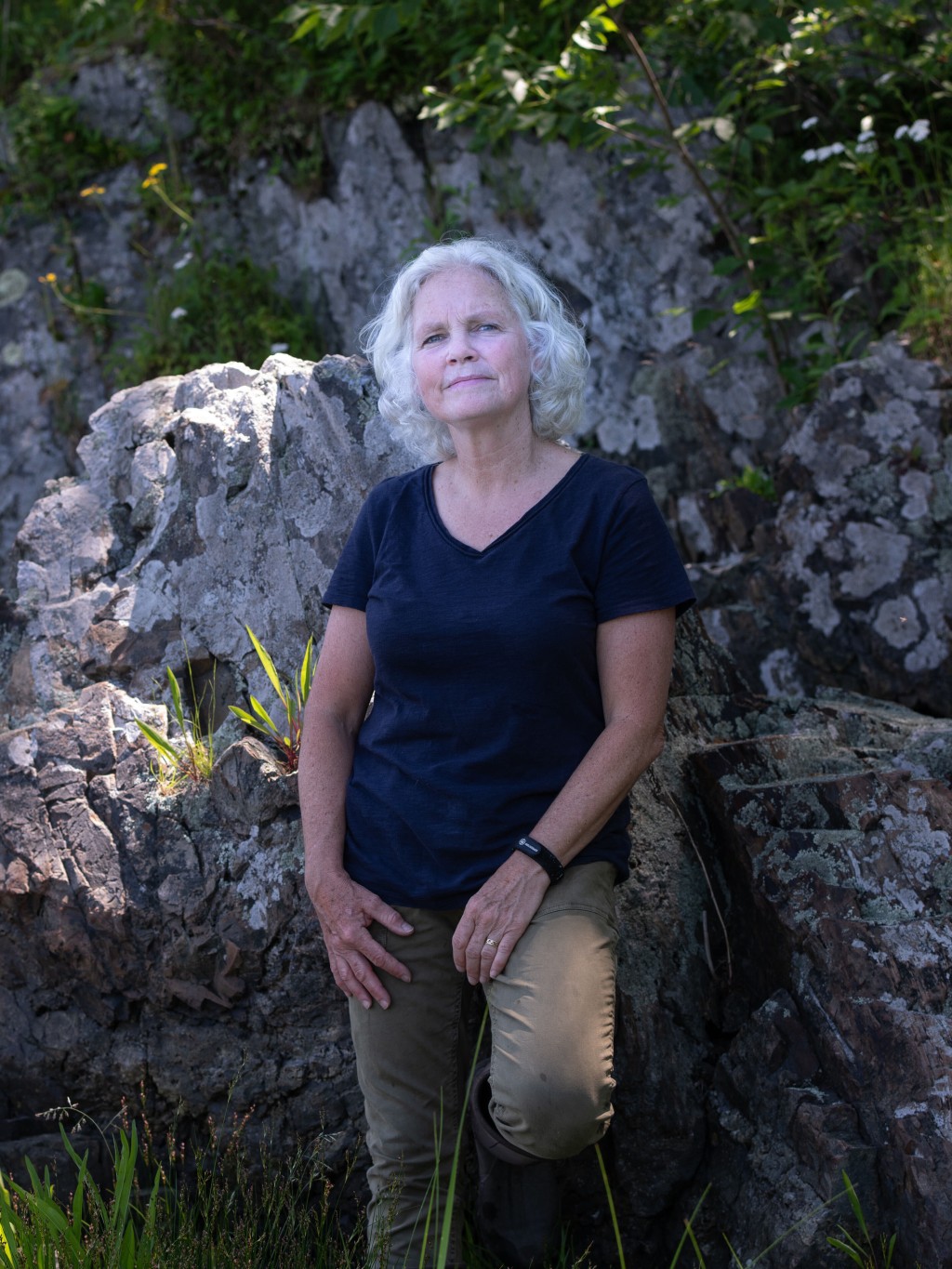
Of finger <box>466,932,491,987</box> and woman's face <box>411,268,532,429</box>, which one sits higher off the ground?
woman's face <box>411,268,532,429</box>

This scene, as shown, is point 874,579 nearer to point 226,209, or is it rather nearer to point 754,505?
point 754,505

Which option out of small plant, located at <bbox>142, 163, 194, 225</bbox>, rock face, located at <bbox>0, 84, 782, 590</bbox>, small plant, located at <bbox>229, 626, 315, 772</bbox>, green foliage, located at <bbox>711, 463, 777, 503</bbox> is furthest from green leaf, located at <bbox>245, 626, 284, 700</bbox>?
small plant, located at <bbox>142, 163, 194, 225</bbox>

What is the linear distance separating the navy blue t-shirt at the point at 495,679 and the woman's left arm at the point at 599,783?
5 centimetres

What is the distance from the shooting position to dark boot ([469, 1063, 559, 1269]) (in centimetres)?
260

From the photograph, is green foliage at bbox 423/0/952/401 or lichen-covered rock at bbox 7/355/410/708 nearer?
lichen-covered rock at bbox 7/355/410/708

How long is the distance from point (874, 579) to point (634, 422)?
1.84 metres

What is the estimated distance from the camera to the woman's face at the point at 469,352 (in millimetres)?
2654

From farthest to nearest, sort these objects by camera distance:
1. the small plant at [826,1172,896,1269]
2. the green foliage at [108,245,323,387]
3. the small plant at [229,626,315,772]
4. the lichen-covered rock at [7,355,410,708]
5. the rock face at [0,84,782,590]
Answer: the green foliage at [108,245,323,387] → the rock face at [0,84,782,590] → the lichen-covered rock at [7,355,410,708] → the small plant at [229,626,315,772] → the small plant at [826,1172,896,1269]

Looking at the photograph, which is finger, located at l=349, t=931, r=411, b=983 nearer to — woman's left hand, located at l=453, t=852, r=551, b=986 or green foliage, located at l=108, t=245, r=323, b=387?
woman's left hand, located at l=453, t=852, r=551, b=986

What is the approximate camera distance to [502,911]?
2.38m

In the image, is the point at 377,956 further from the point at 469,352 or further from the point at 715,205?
the point at 715,205

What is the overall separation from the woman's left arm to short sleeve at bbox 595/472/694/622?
0.03m

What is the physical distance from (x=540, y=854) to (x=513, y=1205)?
0.90 m

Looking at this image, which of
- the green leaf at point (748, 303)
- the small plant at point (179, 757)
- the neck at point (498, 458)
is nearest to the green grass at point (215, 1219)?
the small plant at point (179, 757)
